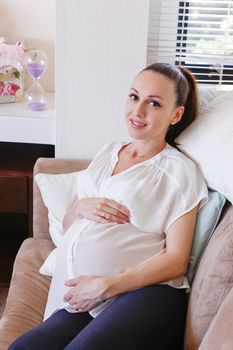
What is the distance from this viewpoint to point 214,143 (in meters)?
1.55

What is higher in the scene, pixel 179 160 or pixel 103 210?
pixel 179 160

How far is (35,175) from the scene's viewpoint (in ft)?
6.25

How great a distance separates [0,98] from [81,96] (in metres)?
0.48

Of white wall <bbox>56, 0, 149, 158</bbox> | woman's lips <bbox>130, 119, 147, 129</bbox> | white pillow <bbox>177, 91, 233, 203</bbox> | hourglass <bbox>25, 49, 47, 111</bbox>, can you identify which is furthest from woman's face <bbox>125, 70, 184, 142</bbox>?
hourglass <bbox>25, 49, 47, 111</bbox>

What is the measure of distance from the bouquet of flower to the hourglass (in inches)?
1.7

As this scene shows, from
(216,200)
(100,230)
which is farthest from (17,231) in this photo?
(216,200)

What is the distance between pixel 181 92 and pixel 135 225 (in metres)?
0.44

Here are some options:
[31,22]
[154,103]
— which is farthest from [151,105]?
[31,22]

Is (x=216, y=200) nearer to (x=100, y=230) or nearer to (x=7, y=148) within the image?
(x=100, y=230)

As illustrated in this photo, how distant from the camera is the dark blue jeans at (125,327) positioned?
4.16 ft

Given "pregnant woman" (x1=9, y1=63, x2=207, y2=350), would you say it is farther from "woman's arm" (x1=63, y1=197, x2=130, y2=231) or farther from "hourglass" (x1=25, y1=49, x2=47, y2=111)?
"hourglass" (x1=25, y1=49, x2=47, y2=111)

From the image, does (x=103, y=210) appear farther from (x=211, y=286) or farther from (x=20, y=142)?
(x=20, y=142)

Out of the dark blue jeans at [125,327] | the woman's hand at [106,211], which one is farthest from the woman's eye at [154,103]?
the dark blue jeans at [125,327]

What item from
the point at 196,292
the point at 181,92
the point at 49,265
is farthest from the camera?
the point at 49,265
